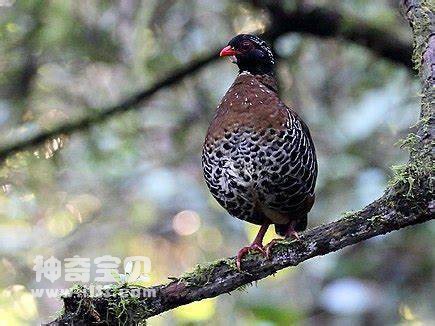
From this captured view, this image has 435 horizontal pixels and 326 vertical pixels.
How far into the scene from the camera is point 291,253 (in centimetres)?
280

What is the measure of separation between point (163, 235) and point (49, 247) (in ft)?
3.36

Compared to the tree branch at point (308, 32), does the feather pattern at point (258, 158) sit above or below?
below

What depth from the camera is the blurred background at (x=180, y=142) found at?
503cm

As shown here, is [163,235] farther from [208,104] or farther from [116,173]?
[208,104]

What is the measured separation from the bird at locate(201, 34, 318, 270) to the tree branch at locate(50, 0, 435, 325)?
8.1 inches

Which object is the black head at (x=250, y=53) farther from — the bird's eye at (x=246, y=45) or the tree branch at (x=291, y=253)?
the tree branch at (x=291, y=253)

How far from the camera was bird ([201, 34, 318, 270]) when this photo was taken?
10.2ft

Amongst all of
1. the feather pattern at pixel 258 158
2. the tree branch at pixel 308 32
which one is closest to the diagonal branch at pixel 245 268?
the feather pattern at pixel 258 158

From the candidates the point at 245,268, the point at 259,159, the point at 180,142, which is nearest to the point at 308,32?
the point at 180,142

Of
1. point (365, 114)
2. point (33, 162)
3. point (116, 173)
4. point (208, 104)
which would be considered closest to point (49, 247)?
point (116, 173)

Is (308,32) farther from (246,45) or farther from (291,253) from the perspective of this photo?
(291,253)

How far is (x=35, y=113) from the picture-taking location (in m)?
5.26

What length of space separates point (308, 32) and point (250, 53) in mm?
1279

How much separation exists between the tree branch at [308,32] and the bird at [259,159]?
5.00 feet
